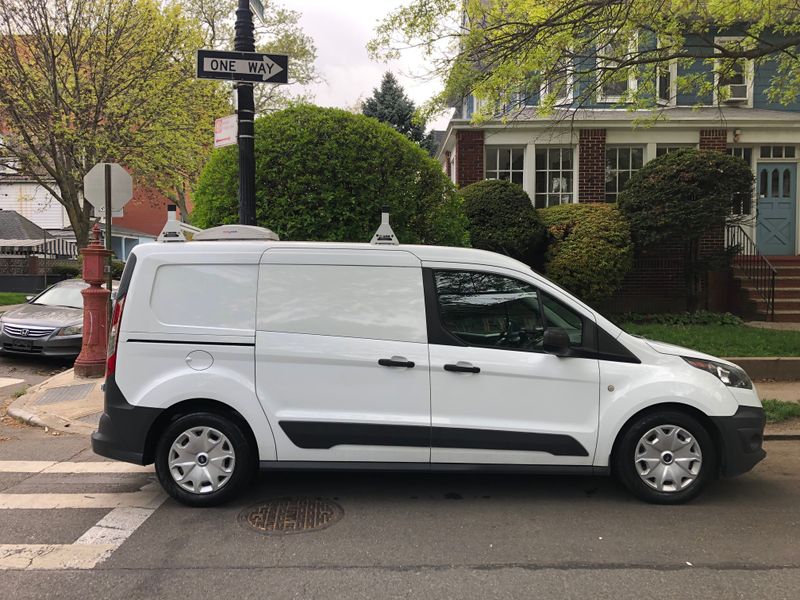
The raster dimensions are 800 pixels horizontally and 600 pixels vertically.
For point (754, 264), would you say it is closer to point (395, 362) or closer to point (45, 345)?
point (395, 362)

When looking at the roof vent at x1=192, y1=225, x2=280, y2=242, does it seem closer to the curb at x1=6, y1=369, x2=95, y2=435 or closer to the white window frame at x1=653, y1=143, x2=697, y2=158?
the curb at x1=6, y1=369, x2=95, y2=435

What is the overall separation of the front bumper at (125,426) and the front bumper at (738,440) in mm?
4059

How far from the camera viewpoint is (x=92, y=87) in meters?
17.7

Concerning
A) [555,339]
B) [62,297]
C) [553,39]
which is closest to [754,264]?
[553,39]

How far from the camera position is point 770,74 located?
48.9 feet

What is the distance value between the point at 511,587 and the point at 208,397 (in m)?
2.38

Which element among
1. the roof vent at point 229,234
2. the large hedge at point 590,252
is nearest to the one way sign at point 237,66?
the roof vent at point 229,234

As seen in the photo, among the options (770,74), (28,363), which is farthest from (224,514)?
(770,74)

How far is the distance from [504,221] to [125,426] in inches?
336

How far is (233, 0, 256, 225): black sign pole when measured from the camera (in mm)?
6496

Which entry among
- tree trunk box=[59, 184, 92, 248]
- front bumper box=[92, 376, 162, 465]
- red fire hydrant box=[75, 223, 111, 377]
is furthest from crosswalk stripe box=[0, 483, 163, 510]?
tree trunk box=[59, 184, 92, 248]

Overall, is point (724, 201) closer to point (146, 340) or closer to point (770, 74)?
point (770, 74)

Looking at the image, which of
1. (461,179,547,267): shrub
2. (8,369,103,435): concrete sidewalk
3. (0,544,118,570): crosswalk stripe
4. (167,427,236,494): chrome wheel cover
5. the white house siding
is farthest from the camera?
the white house siding

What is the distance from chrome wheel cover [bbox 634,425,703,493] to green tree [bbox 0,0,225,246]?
17.8 metres
